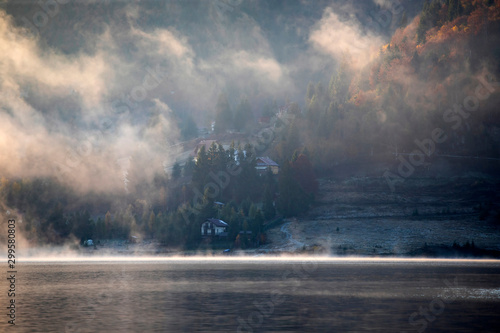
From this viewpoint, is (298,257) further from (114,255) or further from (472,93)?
(472,93)

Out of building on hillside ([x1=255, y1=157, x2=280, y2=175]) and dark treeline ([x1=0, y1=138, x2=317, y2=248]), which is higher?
building on hillside ([x1=255, y1=157, x2=280, y2=175])

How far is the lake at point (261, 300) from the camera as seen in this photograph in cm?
4750

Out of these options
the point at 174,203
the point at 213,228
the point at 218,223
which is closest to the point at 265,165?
the point at 174,203

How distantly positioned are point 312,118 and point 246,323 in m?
156

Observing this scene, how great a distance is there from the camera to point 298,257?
381 feet

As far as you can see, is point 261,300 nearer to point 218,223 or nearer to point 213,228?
point 213,228

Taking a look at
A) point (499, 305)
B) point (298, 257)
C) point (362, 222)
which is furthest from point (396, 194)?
point (499, 305)

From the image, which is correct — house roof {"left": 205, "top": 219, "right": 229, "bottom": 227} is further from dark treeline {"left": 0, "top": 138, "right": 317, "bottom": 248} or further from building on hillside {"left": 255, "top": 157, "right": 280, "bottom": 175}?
building on hillside {"left": 255, "top": 157, "right": 280, "bottom": 175}
